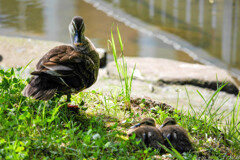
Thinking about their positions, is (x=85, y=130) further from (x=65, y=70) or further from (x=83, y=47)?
(x=83, y=47)

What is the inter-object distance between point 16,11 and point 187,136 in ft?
27.2

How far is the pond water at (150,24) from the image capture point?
8305mm

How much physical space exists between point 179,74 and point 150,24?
398 centimetres

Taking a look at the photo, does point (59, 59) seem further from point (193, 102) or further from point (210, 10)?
point (210, 10)

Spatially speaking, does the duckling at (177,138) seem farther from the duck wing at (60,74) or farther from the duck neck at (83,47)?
the duck neck at (83,47)

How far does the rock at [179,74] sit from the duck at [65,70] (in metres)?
2.30

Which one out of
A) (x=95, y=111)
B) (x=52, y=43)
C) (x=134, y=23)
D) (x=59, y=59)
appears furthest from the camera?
(x=134, y=23)

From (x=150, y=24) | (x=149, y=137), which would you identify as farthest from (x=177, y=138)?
(x=150, y=24)

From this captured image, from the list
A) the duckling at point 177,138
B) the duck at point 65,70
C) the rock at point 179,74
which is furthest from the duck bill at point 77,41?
the rock at point 179,74

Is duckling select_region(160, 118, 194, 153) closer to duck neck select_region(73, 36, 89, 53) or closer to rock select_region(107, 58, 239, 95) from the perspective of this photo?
duck neck select_region(73, 36, 89, 53)

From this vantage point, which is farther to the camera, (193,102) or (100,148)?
(193,102)

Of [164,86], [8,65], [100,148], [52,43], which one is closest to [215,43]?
[164,86]

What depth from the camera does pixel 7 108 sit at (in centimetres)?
362

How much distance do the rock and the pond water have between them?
4.77 feet
